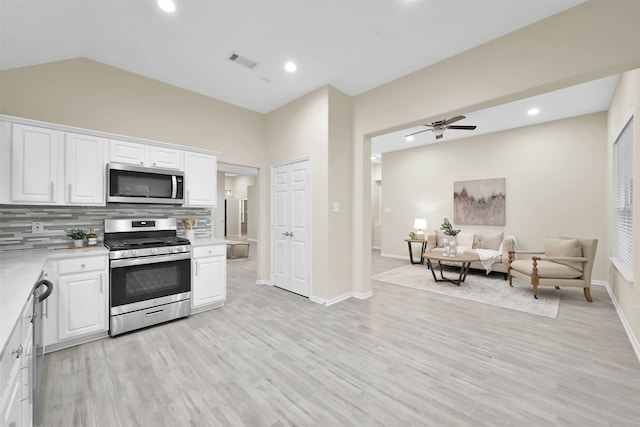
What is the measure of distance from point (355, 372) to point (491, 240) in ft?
16.5

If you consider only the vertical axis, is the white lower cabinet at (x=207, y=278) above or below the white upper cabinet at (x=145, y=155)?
below

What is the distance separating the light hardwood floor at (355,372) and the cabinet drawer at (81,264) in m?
0.76

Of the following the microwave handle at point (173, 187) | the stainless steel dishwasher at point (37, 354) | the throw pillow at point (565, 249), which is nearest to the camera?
the stainless steel dishwasher at point (37, 354)

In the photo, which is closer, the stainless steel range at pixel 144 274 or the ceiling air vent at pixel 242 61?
the stainless steel range at pixel 144 274

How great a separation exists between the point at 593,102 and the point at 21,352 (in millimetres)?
7156

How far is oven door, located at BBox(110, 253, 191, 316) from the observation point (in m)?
2.84

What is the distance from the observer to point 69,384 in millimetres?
2092

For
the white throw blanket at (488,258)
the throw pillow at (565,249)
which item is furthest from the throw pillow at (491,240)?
the throw pillow at (565,249)

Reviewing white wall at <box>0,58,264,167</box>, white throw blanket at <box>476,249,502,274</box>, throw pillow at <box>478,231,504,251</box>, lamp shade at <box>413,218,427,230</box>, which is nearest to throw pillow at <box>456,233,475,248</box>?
throw pillow at <box>478,231,504,251</box>

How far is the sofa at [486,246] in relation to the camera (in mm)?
5316

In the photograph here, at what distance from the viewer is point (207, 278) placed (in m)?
3.56

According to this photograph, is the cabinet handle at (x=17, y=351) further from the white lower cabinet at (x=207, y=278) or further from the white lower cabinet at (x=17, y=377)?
the white lower cabinet at (x=207, y=278)

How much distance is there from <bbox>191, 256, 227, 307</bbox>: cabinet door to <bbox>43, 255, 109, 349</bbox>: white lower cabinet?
3.00 ft

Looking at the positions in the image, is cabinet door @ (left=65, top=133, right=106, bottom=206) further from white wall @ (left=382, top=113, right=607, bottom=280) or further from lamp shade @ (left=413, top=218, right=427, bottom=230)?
white wall @ (left=382, top=113, right=607, bottom=280)
